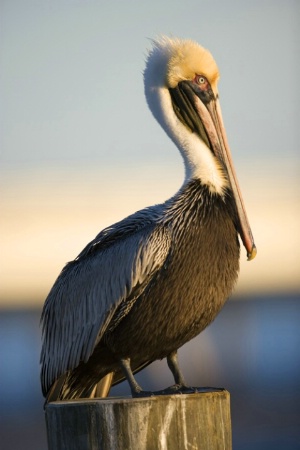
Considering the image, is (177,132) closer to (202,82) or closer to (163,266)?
(202,82)

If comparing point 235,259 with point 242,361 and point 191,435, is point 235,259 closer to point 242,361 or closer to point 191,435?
point 191,435

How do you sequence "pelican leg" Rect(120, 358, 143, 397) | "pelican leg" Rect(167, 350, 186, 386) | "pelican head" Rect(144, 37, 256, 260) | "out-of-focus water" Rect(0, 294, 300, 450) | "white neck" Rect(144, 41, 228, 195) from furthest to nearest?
"out-of-focus water" Rect(0, 294, 300, 450), "pelican head" Rect(144, 37, 256, 260), "white neck" Rect(144, 41, 228, 195), "pelican leg" Rect(167, 350, 186, 386), "pelican leg" Rect(120, 358, 143, 397)

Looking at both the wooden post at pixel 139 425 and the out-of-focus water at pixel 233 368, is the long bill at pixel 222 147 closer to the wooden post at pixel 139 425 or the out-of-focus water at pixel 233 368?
the wooden post at pixel 139 425

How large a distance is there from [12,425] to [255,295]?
26.1 ft

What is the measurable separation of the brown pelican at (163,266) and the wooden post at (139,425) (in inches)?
23.7

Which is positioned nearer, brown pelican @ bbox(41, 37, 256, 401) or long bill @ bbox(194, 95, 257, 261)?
brown pelican @ bbox(41, 37, 256, 401)

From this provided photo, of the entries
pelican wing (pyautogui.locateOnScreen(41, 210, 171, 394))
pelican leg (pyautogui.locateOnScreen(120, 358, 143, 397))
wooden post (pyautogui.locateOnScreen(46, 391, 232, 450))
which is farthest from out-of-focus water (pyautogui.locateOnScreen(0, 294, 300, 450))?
wooden post (pyautogui.locateOnScreen(46, 391, 232, 450))

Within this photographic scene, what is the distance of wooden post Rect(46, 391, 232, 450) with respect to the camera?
706cm

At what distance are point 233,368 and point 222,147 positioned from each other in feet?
77.5

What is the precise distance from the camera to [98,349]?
26.9 ft

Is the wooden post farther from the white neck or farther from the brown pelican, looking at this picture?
the white neck

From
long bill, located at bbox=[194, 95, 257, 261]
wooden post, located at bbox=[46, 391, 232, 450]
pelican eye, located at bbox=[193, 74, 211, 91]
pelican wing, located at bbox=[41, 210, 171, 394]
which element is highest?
pelican eye, located at bbox=[193, 74, 211, 91]

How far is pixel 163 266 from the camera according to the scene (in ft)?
26.1

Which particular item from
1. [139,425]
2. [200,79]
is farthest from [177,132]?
[139,425]
